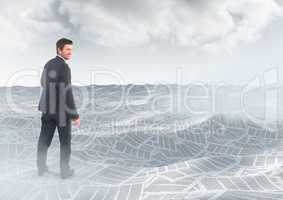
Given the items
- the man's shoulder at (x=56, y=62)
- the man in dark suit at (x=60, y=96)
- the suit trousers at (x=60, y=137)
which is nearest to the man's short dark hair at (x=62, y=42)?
the man in dark suit at (x=60, y=96)

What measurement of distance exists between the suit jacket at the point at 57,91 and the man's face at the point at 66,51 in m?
0.07

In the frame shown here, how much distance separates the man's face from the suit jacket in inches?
2.8

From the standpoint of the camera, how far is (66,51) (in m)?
5.91

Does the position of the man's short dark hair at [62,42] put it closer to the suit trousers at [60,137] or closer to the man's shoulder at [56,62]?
the man's shoulder at [56,62]

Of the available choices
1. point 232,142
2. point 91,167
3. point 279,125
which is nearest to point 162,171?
point 91,167

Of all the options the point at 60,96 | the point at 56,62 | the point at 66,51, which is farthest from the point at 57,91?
the point at 66,51

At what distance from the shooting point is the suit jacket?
590cm

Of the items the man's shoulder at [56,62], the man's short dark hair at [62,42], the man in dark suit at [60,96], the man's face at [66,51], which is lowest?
the man in dark suit at [60,96]

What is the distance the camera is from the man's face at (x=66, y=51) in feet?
19.3

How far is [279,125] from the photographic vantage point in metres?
11.1

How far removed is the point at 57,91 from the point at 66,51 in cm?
56

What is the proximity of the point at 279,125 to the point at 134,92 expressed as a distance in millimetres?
8644

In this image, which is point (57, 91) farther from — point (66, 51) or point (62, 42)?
point (62, 42)

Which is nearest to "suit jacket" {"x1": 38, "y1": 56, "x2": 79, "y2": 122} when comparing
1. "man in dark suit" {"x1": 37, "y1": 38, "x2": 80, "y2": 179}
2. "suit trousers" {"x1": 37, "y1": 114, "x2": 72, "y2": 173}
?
"man in dark suit" {"x1": 37, "y1": 38, "x2": 80, "y2": 179}
